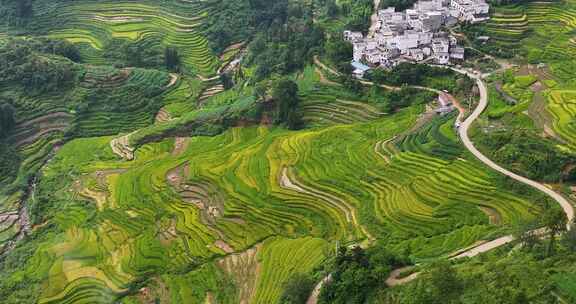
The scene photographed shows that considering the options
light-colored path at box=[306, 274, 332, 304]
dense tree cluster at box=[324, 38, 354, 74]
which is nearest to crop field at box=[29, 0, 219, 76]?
dense tree cluster at box=[324, 38, 354, 74]

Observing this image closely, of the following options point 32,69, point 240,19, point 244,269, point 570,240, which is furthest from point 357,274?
point 240,19

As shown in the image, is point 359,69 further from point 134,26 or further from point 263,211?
point 134,26

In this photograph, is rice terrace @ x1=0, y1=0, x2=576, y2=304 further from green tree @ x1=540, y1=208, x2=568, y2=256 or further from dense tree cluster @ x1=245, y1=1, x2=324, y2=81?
dense tree cluster @ x1=245, y1=1, x2=324, y2=81

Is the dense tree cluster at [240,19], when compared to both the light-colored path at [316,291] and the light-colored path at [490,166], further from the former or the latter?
the light-colored path at [316,291]

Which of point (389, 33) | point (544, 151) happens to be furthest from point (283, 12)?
point (544, 151)

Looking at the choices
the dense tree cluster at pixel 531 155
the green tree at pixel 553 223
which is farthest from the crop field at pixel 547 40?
the green tree at pixel 553 223

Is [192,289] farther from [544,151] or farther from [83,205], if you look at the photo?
[544,151]
